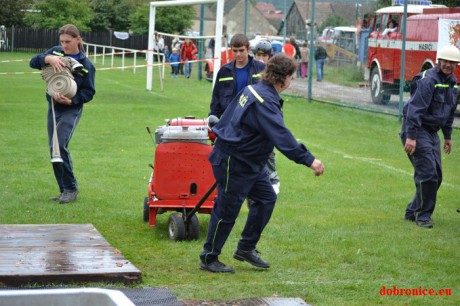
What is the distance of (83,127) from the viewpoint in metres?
18.4

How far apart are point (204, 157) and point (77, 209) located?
2.03 m

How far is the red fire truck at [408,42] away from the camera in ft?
68.5

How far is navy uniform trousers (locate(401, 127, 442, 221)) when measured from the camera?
9555 mm

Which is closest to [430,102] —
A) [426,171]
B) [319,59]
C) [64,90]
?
[426,171]

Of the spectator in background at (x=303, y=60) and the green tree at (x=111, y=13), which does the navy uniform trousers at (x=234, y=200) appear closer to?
the spectator in background at (x=303, y=60)

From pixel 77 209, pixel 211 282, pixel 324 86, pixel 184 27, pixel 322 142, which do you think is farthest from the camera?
→ pixel 184 27

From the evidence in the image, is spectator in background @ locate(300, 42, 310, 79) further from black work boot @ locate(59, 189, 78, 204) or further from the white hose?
the white hose

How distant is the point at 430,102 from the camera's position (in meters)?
9.50

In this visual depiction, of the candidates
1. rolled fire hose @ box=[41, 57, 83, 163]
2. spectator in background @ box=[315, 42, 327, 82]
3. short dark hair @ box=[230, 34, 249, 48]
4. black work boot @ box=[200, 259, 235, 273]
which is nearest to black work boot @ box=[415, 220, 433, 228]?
short dark hair @ box=[230, 34, 249, 48]

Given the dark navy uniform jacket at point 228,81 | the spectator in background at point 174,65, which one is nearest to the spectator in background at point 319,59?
the spectator in background at point 174,65

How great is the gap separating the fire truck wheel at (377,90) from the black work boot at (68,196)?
14912mm

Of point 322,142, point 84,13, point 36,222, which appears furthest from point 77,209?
point 84,13

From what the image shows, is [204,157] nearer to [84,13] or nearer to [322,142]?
[322,142]

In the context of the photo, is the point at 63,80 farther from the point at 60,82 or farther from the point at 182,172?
the point at 182,172
